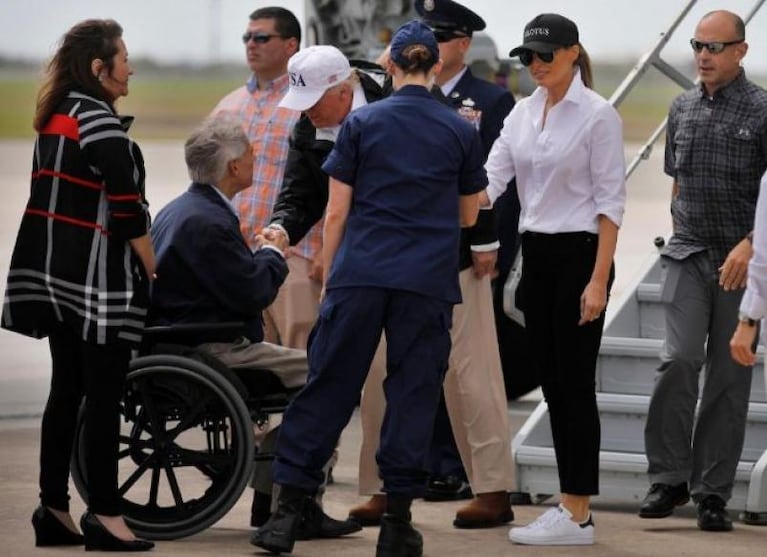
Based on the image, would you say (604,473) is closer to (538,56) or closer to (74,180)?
(538,56)

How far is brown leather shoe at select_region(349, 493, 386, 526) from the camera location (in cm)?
638

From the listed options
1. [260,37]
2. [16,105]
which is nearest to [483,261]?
[260,37]

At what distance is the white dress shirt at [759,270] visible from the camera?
5.07 m

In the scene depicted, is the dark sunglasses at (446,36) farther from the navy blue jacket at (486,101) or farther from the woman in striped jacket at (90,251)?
the woman in striped jacket at (90,251)

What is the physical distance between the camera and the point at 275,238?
621 centimetres

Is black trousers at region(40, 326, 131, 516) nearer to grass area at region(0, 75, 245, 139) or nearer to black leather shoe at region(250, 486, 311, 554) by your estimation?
black leather shoe at region(250, 486, 311, 554)

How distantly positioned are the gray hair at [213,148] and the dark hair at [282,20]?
4.53 ft

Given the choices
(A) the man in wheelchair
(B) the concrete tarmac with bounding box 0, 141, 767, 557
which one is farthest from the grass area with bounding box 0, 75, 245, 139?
(A) the man in wheelchair

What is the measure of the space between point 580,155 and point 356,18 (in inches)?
125

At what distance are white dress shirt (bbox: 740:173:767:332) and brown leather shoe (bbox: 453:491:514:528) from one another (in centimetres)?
144

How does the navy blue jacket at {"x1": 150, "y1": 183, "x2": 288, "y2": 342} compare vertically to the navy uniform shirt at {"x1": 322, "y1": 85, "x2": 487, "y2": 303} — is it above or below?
below

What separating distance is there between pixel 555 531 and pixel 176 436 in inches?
41.8

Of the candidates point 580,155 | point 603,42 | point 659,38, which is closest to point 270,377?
point 580,155

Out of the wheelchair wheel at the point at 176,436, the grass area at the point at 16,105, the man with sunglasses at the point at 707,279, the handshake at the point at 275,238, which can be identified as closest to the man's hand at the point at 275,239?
the handshake at the point at 275,238
